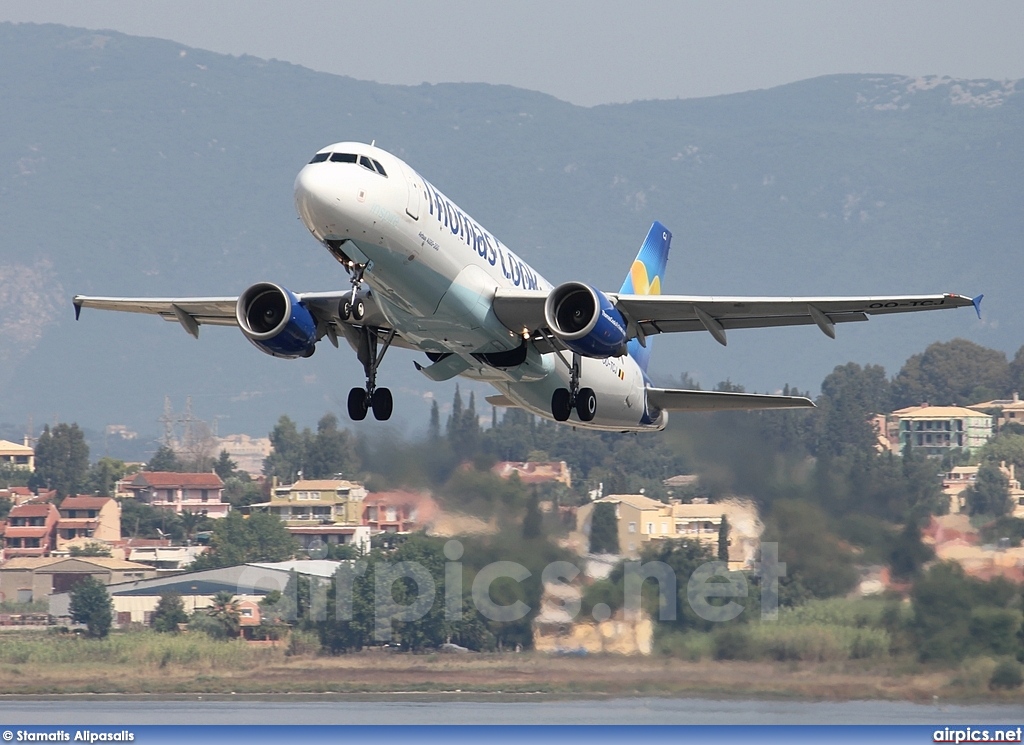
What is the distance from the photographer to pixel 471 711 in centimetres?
4531

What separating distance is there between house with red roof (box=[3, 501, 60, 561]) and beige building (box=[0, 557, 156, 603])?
84.7 inches

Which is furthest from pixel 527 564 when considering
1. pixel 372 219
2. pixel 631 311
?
pixel 372 219

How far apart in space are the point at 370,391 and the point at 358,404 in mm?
392

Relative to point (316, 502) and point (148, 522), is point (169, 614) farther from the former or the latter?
point (148, 522)

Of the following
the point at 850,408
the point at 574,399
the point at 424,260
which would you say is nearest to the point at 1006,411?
the point at 850,408

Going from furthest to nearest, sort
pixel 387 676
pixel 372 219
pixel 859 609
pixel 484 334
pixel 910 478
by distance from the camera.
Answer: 1. pixel 387 676
2. pixel 910 478
3. pixel 859 609
4. pixel 484 334
5. pixel 372 219

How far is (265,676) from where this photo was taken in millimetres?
49250

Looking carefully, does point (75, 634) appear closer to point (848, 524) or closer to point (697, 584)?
point (697, 584)

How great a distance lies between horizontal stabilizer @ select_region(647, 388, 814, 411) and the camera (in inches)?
1405

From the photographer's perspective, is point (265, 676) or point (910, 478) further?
point (265, 676)

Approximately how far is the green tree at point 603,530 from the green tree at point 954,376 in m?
77.9

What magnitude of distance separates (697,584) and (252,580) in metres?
21.2

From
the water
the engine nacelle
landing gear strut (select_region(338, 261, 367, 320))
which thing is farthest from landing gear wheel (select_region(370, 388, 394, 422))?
the water

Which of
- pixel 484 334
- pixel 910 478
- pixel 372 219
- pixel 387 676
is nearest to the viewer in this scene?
pixel 372 219
